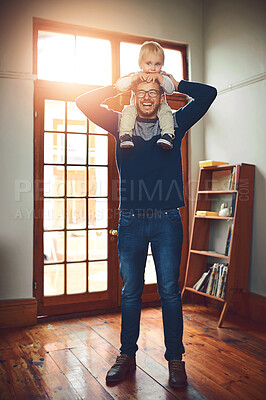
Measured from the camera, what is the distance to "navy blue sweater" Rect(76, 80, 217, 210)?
2.33 meters

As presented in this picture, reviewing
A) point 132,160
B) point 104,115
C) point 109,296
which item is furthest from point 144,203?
point 109,296

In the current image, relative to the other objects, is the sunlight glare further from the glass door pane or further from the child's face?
the child's face

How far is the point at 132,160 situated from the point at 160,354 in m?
1.46

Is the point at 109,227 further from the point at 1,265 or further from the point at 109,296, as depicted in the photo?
the point at 1,265

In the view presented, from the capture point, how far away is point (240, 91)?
3.93 meters

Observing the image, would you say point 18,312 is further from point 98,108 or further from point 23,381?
point 98,108

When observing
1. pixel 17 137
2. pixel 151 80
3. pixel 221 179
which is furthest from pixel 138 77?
pixel 221 179

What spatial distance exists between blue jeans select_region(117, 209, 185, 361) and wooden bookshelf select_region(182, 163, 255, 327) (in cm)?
134

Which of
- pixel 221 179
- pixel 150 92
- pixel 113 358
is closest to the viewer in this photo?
pixel 150 92

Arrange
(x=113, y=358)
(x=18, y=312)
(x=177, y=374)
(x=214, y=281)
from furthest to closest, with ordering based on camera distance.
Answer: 1. (x=214, y=281)
2. (x=18, y=312)
3. (x=113, y=358)
4. (x=177, y=374)

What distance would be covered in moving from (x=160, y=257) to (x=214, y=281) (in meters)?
1.70

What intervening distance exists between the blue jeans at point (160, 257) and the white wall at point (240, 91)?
5.31 ft

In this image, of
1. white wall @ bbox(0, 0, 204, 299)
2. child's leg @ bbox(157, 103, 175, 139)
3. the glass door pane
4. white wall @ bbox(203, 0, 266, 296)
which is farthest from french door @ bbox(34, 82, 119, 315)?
child's leg @ bbox(157, 103, 175, 139)

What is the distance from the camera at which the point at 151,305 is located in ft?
13.9
